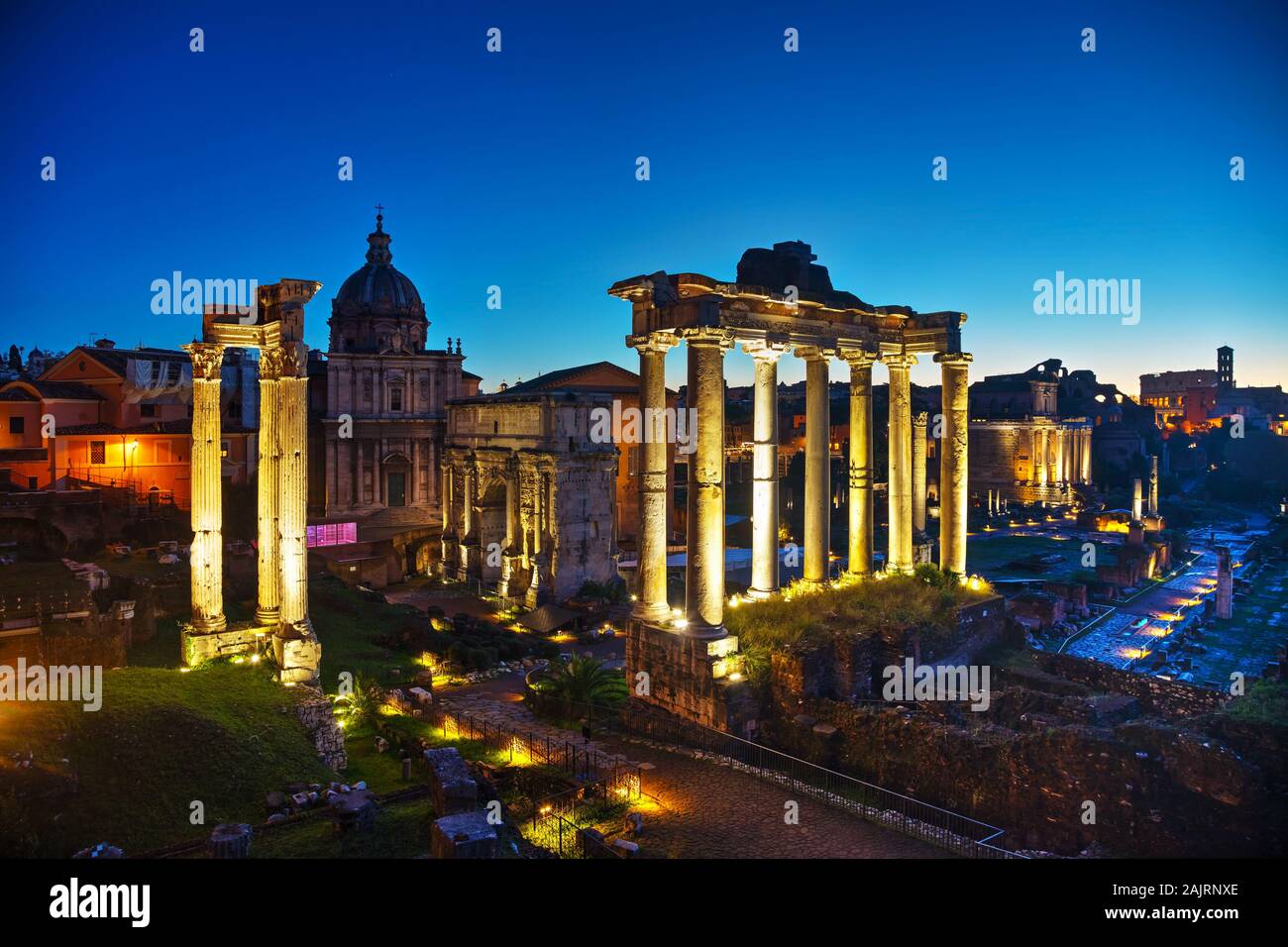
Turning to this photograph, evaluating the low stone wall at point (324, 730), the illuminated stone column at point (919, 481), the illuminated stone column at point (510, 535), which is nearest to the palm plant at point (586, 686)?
the low stone wall at point (324, 730)

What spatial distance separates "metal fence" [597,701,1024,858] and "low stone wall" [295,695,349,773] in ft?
18.9

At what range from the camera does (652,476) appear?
55.4ft

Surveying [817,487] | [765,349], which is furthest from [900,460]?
[765,349]

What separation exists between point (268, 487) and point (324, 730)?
18.7 ft

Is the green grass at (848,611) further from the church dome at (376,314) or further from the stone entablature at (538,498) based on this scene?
the church dome at (376,314)

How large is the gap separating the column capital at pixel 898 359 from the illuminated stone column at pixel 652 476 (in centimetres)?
780

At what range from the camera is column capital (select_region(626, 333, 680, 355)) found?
55.3ft

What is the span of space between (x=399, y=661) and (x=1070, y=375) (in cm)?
11002

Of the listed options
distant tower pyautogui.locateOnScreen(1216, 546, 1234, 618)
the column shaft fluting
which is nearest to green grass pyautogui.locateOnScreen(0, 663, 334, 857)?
the column shaft fluting

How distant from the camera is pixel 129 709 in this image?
45.2 feet

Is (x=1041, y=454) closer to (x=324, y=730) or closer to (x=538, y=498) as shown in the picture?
(x=538, y=498)
